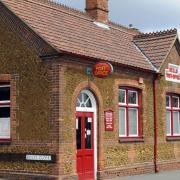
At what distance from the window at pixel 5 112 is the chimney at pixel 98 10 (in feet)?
23.5

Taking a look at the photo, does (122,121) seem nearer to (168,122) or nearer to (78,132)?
(78,132)

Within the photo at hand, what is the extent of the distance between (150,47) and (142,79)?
3.32 m

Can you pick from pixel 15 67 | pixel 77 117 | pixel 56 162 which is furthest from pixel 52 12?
pixel 56 162

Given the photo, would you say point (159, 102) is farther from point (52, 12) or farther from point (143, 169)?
point (52, 12)

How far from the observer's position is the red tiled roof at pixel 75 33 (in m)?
17.2

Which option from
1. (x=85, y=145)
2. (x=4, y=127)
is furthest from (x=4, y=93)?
(x=85, y=145)

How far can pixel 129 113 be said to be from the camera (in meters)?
20.0

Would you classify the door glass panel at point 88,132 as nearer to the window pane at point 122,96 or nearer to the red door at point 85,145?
the red door at point 85,145

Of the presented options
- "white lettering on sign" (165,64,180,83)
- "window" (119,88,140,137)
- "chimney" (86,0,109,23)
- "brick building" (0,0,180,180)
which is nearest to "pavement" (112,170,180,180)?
"brick building" (0,0,180,180)

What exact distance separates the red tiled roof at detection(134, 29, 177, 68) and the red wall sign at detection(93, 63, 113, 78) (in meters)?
5.23

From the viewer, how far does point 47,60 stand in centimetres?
1631

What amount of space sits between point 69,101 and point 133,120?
180 inches

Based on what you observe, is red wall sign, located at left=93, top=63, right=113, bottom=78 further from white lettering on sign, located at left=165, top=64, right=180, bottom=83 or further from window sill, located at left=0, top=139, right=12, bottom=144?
white lettering on sign, located at left=165, top=64, right=180, bottom=83

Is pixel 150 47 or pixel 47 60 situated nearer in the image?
Answer: pixel 47 60
